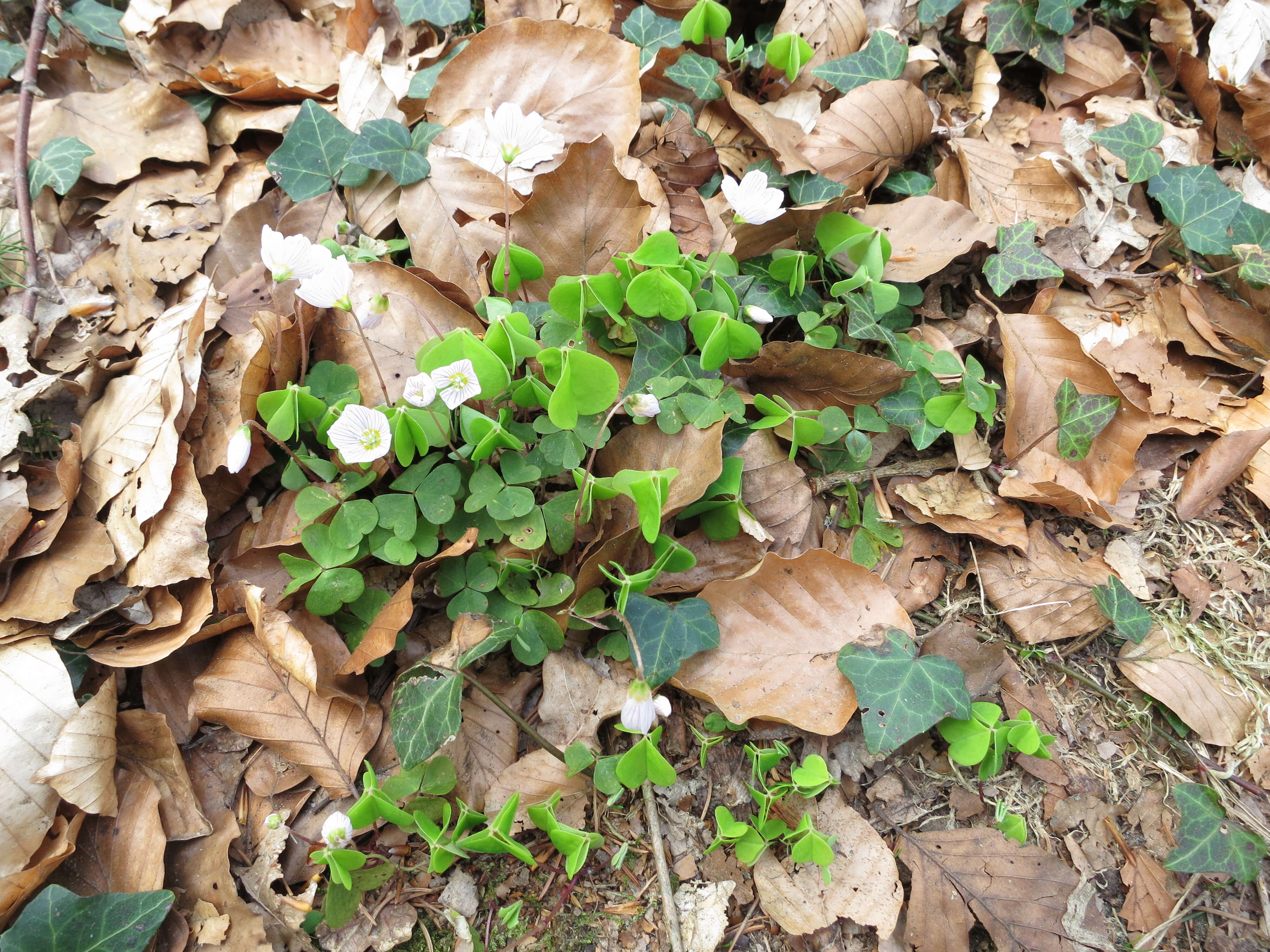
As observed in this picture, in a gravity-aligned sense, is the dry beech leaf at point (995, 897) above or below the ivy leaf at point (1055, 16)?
below

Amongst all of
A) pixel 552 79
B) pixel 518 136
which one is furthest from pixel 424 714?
pixel 552 79

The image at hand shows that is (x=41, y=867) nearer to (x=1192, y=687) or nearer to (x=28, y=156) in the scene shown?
(x=28, y=156)

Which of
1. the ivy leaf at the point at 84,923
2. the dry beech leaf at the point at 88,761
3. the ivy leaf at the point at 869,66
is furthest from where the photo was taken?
the ivy leaf at the point at 869,66

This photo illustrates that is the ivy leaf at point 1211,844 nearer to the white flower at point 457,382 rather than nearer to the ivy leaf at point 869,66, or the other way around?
the white flower at point 457,382

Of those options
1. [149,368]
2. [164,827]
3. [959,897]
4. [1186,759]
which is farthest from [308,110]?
[1186,759]

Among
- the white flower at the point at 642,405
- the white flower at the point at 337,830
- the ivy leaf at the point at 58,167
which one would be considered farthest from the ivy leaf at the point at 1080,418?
the ivy leaf at the point at 58,167

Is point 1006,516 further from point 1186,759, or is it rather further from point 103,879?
point 103,879
